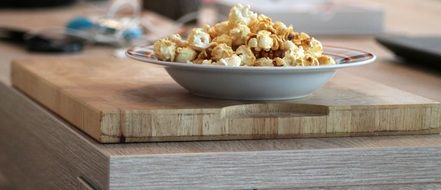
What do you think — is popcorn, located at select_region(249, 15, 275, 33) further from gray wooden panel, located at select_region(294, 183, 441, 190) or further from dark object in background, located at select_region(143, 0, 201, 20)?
dark object in background, located at select_region(143, 0, 201, 20)

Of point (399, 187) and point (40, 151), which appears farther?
point (40, 151)

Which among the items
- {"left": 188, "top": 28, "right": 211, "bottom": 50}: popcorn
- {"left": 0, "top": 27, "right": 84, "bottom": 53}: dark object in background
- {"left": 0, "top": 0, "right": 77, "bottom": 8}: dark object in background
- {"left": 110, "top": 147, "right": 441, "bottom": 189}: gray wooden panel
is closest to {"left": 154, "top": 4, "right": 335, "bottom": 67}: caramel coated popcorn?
{"left": 188, "top": 28, "right": 211, "bottom": 50}: popcorn

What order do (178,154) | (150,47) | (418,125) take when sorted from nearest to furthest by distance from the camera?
(178,154) < (418,125) < (150,47)

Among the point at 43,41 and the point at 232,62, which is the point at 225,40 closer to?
the point at 232,62

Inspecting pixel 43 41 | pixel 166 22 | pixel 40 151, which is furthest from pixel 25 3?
pixel 40 151

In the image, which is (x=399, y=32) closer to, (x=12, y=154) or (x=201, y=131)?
(x=12, y=154)

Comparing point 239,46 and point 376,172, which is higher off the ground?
point 239,46

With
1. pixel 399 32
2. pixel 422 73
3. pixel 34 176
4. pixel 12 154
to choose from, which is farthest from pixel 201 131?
pixel 399 32
